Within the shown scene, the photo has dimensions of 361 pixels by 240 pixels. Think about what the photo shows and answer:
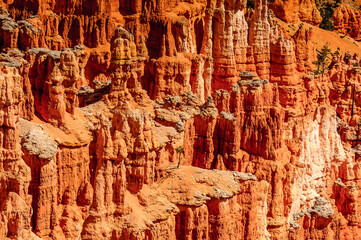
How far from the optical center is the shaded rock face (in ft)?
87.2

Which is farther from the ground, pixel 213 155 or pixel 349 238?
pixel 213 155

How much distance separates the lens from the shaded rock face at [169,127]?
2658 cm

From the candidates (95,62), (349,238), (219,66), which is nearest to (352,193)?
(349,238)

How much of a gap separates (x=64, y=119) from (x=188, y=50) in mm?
19216

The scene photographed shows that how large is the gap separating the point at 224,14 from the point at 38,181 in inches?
1075

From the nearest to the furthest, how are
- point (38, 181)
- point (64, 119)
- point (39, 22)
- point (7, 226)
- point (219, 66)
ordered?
point (7, 226) < point (38, 181) < point (64, 119) < point (39, 22) < point (219, 66)

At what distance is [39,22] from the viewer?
47.0m

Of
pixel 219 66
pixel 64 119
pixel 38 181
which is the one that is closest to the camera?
pixel 38 181

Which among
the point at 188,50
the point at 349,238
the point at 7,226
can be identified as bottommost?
the point at 349,238

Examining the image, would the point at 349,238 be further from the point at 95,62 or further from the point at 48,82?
the point at 48,82

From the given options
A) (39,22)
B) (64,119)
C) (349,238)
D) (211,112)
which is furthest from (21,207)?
(349,238)

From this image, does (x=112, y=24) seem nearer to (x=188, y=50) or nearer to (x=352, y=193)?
(x=188, y=50)

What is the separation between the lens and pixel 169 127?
1451 inches

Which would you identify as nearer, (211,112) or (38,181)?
(38,181)
